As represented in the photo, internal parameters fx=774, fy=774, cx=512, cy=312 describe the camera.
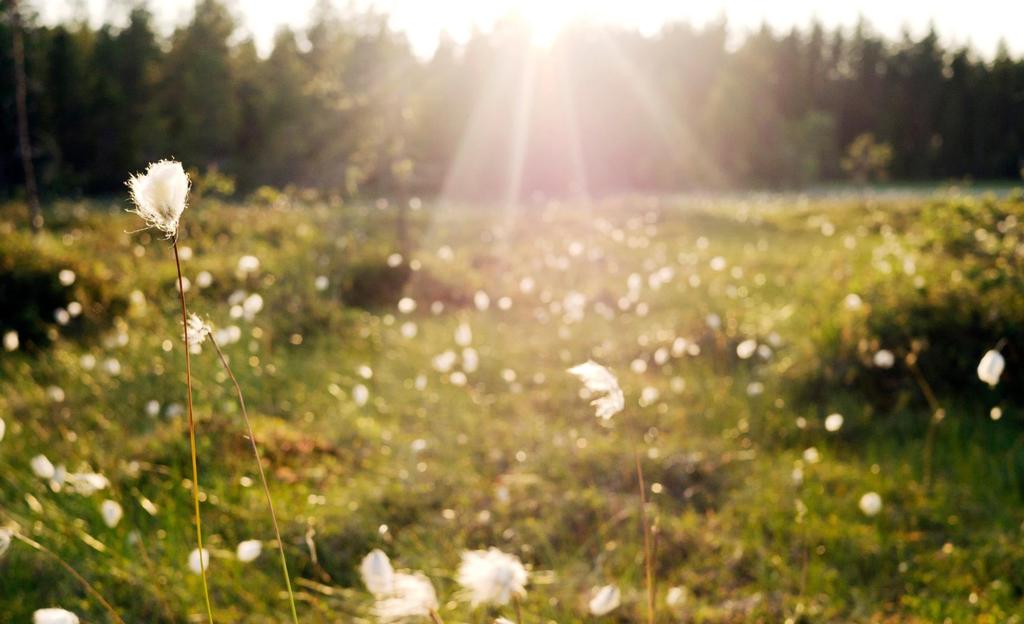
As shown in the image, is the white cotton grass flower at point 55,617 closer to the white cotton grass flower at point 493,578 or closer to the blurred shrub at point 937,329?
the white cotton grass flower at point 493,578

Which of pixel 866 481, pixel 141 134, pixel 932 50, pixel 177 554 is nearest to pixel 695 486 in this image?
pixel 866 481

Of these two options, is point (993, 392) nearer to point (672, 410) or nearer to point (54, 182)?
point (672, 410)

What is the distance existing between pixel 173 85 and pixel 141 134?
442 cm

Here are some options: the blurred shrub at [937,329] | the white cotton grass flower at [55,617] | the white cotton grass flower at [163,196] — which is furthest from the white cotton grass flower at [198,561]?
the blurred shrub at [937,329]

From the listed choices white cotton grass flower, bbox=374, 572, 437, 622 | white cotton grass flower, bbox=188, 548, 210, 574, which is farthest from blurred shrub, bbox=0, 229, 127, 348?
white cotton grass flower, bbox=374, 572, 437, 622

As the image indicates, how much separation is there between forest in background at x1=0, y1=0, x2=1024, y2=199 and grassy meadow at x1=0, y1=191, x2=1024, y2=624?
35.1ft

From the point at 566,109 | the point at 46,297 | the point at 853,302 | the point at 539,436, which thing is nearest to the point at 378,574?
the point at 539,436

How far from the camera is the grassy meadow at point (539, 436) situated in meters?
3.15

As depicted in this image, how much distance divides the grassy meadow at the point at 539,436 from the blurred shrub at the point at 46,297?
28 millimetres

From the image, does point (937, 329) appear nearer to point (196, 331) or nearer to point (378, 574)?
point (378, 574)

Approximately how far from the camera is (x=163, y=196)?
1082 millimetres

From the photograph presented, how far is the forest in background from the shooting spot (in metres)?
32.2

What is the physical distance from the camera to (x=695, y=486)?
4.05 metres

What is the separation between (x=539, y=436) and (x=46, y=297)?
4.95 meters
